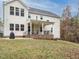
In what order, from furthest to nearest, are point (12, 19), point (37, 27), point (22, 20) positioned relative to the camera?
point (37, 27) → point (22, 20) → point (12, 19)

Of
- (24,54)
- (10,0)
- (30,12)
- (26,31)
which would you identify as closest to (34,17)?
(30,12)


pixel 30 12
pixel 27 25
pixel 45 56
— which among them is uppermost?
pixel 30 12

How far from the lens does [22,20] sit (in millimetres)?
37406

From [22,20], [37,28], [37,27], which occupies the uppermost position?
[22,20]

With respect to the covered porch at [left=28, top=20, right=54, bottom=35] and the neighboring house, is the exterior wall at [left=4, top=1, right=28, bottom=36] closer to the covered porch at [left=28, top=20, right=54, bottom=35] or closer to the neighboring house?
the neighboring house

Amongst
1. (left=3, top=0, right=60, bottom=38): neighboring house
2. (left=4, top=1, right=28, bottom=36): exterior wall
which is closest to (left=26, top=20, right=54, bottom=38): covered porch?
(left=3, top=0, right=60, bottom=38): neighboring house

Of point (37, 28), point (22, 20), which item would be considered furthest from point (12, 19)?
point (37, 28)

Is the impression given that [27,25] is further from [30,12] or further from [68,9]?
[68,9]

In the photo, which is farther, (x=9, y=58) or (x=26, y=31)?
(x=26, y=31)

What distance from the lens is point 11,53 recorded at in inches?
558

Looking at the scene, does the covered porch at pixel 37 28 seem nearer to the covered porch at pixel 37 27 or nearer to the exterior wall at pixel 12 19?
the covered porch at pixel 37 27

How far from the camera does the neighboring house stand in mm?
35281

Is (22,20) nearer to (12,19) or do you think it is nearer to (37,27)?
(12,19)

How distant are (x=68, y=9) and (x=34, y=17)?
69.1 ft
